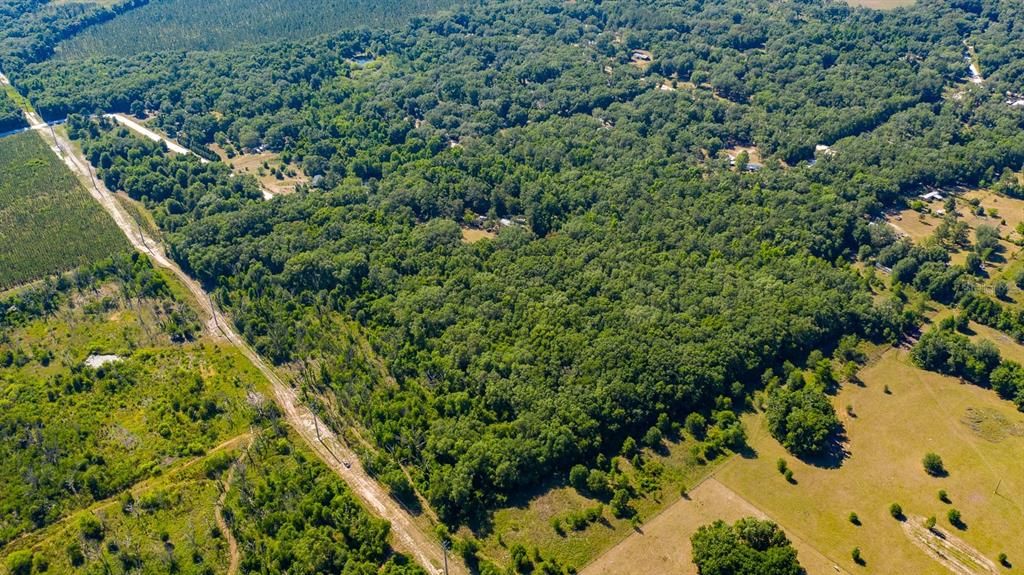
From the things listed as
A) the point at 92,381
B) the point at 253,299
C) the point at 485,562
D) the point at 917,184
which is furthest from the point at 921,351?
the point at 92,381

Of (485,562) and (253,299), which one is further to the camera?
(253,299)

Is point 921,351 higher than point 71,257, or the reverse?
point 921,351

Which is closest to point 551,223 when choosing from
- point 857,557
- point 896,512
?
point 896,512

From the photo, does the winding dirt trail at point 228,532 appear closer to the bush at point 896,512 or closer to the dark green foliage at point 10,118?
the bush at point 896,512

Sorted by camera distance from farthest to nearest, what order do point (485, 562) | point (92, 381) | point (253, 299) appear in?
point (253, 299) < point (92, 381) < point (485, 562)

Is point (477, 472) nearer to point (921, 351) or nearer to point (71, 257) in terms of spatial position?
point (921, 351)

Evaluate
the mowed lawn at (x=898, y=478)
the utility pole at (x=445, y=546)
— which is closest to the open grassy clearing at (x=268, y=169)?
the utility pole at (x=445, y=546)

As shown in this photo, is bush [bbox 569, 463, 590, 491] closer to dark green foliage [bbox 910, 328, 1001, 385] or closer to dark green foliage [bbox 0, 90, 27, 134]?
dark green foliage [bbox 910, 328, 1001, 385]

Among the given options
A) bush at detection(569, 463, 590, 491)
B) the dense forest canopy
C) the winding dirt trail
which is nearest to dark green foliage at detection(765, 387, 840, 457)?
the dense forest canopy

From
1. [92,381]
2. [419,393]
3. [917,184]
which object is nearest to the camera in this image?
[419,393]
